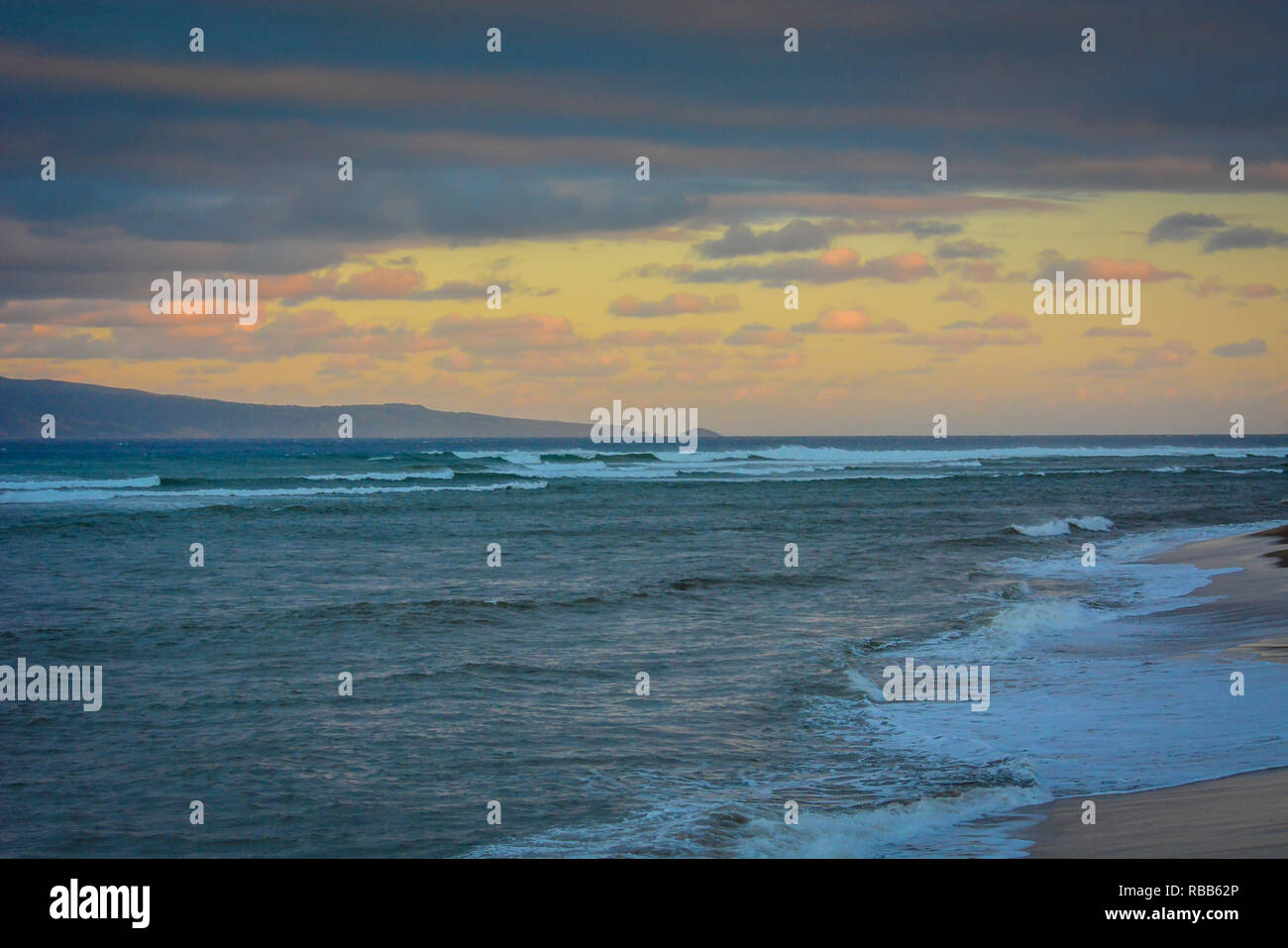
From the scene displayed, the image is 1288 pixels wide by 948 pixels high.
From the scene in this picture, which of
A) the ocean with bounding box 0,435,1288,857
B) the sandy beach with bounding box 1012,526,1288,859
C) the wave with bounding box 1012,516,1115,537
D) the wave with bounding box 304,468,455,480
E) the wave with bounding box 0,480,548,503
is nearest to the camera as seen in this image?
the sandy beach with bounding box 1012,526,1288,859

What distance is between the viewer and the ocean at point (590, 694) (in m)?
7.19

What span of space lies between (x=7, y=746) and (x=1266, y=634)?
1337 centimetres

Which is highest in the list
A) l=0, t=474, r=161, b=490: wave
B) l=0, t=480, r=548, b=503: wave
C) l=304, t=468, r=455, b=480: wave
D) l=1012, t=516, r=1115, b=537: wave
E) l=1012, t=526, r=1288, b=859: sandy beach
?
l=304, t=468, r=455, b=480: wave

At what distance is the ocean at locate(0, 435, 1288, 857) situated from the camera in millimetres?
7188

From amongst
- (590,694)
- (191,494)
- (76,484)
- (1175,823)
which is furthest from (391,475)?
(1175,823)

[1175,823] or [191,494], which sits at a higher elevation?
[191,494]

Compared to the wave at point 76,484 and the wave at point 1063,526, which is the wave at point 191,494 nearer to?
the wave at point 76,484

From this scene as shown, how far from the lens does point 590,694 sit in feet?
35.0

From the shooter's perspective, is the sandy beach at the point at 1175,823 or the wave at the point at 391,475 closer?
the sandy beach at the point at 1175,823

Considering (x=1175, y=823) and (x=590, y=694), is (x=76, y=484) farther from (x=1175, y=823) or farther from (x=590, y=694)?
(x=1175, y=823)

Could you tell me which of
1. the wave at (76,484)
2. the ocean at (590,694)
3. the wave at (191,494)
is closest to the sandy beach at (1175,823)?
the ocean at (590,694)

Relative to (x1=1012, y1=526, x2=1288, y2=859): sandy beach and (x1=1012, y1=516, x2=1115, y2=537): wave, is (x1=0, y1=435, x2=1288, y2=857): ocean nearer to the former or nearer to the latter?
(x1=1012, y1=526, x2=1288, y2=859): sandy beach

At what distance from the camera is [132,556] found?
72.7ft

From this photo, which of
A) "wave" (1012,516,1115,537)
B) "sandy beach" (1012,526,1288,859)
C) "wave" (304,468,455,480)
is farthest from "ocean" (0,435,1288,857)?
"wave" (304,468,455,480)
